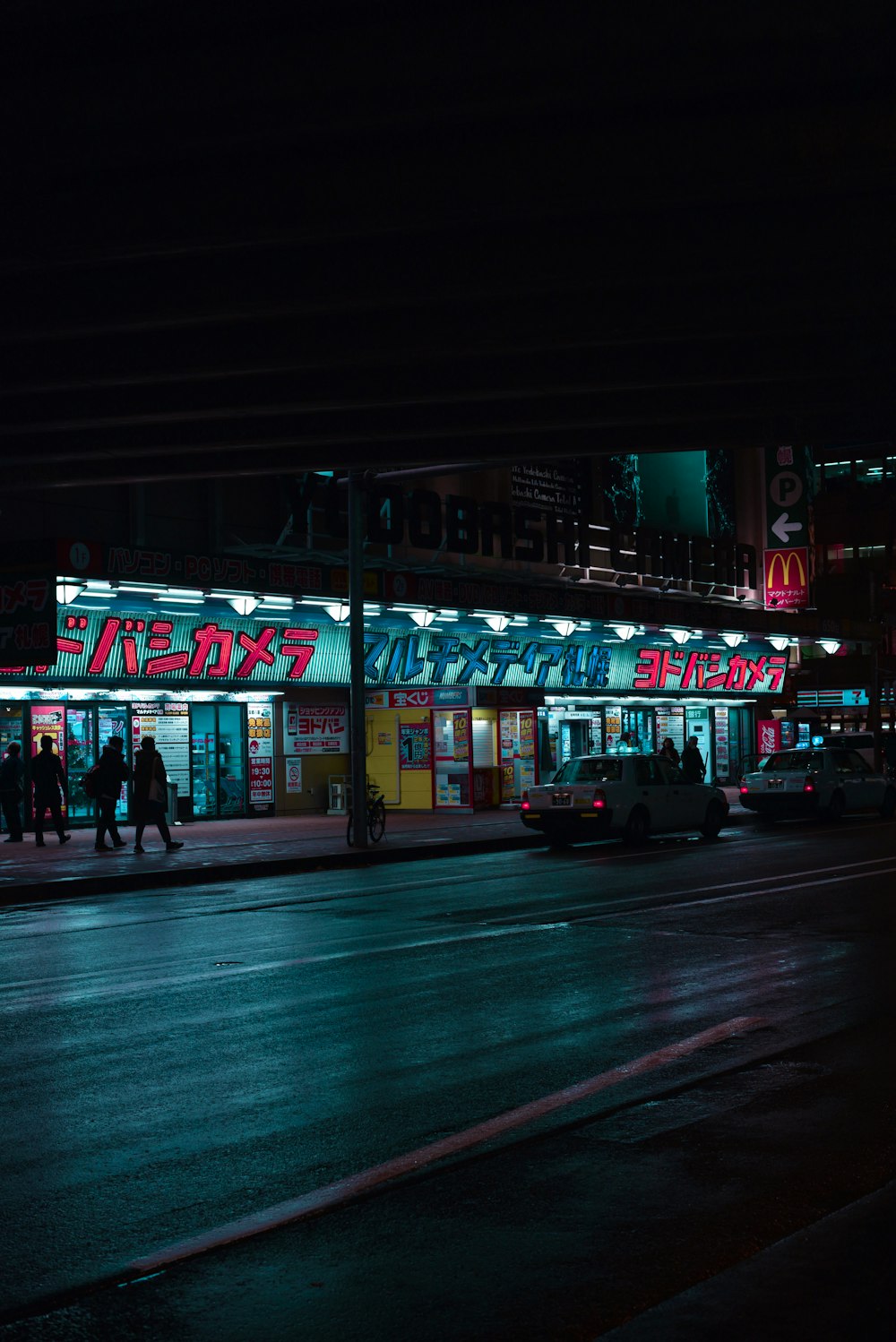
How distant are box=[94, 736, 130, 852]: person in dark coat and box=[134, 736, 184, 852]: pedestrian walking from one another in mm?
504

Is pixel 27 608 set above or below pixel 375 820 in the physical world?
above

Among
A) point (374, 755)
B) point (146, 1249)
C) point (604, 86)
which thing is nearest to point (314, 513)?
point (374, 755)

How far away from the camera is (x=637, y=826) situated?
26344 millimetres

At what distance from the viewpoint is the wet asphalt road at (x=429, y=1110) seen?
197 inches

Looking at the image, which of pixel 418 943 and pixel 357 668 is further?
pixel 357 668

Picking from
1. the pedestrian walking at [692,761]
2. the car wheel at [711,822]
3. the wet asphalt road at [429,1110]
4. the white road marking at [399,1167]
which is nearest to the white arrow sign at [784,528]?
the pedestrian walking at [692,761]

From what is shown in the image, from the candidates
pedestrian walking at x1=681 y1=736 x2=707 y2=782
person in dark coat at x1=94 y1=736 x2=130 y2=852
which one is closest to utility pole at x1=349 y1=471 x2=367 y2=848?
person in dark coat at x1=94 y1=736 x2=130 y2=852

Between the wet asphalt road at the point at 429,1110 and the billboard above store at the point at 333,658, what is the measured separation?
44.3 feet

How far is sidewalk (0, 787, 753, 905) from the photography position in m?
20.8

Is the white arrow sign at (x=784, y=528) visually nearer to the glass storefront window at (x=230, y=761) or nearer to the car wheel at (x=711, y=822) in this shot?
the glass storefront window at (x=230, y=761)

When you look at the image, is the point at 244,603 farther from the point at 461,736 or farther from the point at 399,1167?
the point at 399,1167

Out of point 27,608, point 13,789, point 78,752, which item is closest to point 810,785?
point 78,752

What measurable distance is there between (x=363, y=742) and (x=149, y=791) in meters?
3.76

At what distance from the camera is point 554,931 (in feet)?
46.3
